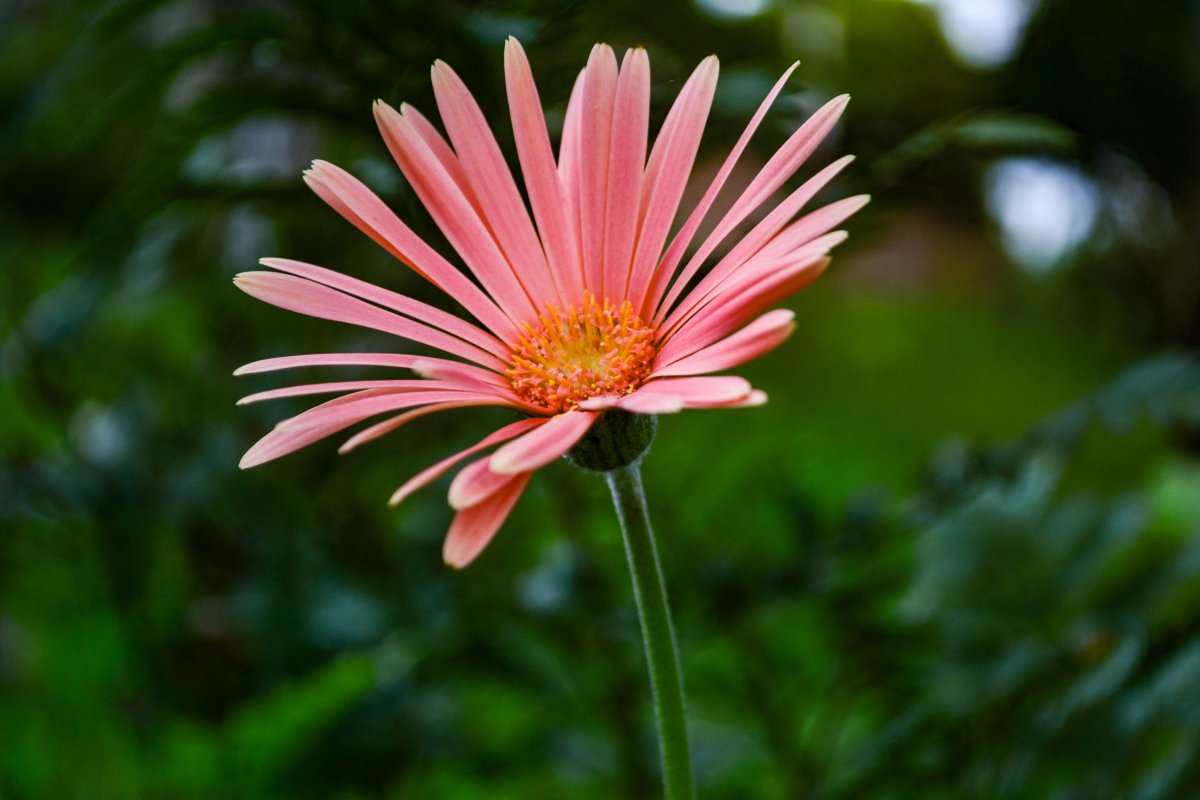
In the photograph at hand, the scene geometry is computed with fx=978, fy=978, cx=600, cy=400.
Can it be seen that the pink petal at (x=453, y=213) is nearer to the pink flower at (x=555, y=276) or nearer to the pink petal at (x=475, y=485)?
the pink flower at (x=555, y=276)

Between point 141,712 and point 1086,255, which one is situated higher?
point 1086,255

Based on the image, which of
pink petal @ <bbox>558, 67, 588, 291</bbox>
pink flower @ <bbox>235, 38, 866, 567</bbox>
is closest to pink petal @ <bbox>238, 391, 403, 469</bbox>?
pink flower @ <bbox>235, 38, 866, 567</bbox>

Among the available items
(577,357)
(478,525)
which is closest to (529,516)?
(577,357)

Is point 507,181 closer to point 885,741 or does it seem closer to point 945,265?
point 885,741

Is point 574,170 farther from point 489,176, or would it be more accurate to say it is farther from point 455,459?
point 455,459

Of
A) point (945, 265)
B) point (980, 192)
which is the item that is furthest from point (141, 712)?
point (945, 265)

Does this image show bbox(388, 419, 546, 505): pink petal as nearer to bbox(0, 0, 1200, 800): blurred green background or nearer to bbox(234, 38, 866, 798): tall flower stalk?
bbox(234, 38, 866, 798): tall flower stalk
